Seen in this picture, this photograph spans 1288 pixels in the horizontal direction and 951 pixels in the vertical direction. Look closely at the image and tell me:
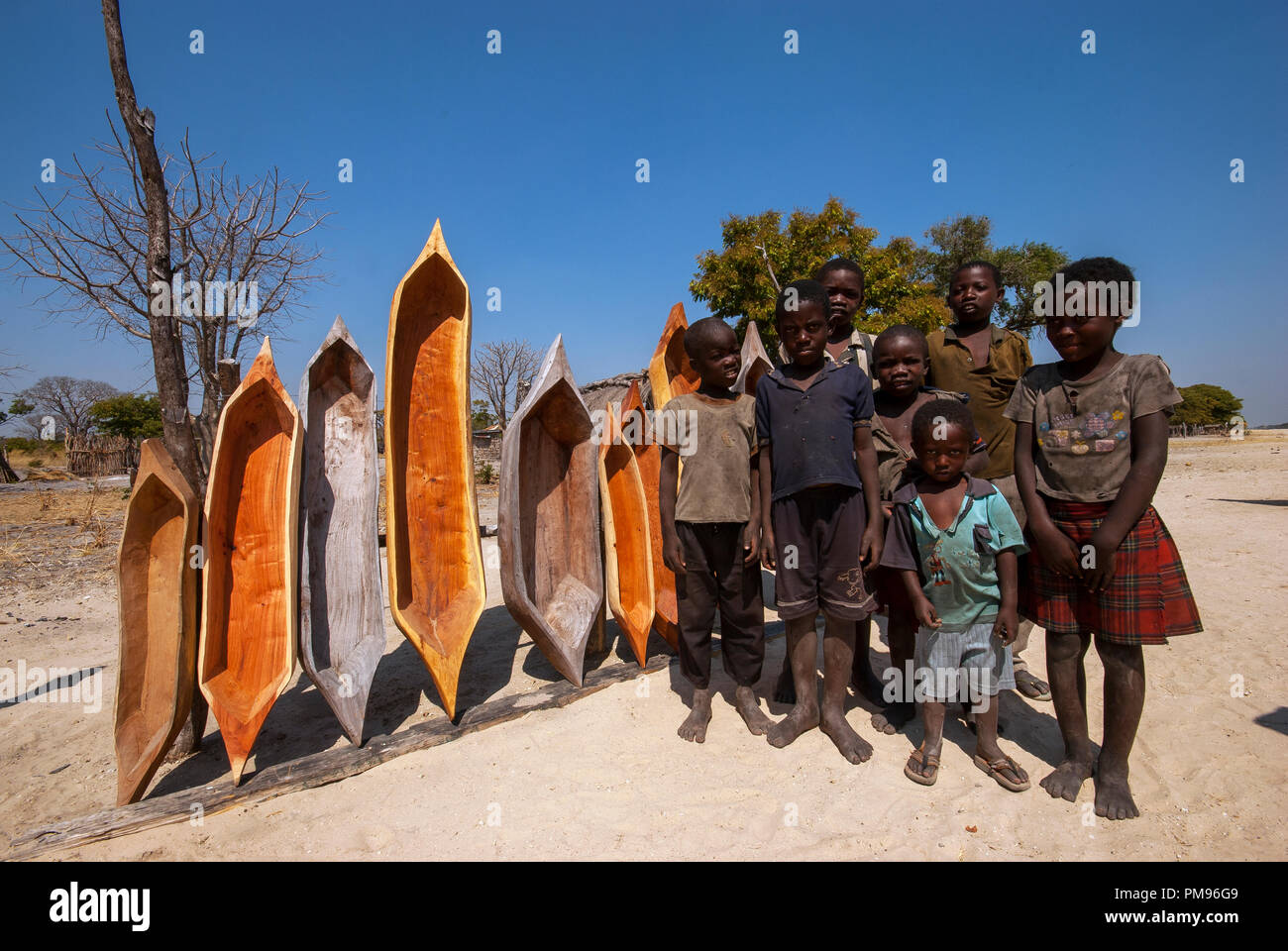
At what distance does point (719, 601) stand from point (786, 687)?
77 centimetres

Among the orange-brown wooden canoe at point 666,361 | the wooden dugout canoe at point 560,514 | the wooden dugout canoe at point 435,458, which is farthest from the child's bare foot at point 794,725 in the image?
the orange-brown wooden canoe at point 666,361

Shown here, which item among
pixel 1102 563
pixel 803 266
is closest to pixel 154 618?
pixel 1102 563

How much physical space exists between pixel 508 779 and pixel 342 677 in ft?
3.22

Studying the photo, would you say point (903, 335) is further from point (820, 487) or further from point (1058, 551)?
point (1058, 551)

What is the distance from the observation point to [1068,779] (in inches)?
95.7

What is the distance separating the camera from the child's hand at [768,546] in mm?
2873

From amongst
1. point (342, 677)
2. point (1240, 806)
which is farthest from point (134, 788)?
point (1240, 806)

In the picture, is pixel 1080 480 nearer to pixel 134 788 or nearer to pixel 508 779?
pixel 508 779

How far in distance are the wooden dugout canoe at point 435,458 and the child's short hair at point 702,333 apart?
4.33 ft

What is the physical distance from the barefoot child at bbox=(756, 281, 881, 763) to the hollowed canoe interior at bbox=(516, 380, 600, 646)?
1.34 m

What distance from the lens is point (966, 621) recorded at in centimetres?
253

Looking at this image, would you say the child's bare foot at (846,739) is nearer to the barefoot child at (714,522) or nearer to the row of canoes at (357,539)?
the barefoot child at (714,522)

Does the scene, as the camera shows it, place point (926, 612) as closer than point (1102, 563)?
No

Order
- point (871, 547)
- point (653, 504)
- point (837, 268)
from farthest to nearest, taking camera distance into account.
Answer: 1. point (653, 504)
2. point (837, 268)
3. point (871, 547)
